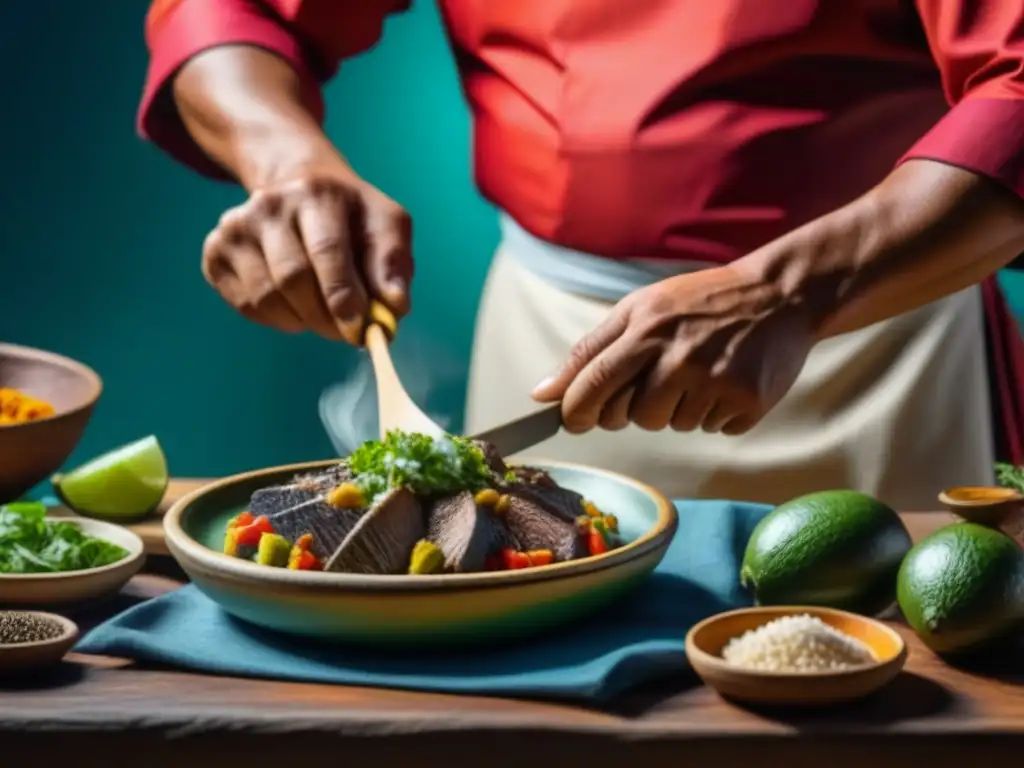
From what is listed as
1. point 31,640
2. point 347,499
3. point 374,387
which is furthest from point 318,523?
point 374,387

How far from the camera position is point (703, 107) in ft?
6.02

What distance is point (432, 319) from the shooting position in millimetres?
3252

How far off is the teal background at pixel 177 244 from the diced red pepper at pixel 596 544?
201cm

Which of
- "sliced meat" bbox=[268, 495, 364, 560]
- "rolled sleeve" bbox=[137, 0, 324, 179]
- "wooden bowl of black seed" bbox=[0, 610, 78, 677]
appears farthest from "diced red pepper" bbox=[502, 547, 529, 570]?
"rolled sleeve" bbox=[137, 0, 324, 179]

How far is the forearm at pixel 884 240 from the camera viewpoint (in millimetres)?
1562

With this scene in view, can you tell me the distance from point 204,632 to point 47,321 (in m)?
2.24

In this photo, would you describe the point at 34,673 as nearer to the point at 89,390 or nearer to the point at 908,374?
the point at 89,390

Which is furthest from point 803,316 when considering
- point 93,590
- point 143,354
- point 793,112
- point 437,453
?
point 143,354

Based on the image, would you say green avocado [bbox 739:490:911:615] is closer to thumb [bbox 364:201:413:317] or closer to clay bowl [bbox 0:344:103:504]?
thumb [bbox 364:201:413:317]

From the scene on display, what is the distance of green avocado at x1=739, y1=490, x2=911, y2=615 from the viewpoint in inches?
48.1

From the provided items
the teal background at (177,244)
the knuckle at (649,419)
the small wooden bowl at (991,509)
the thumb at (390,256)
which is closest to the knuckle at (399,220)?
the thumb at (390,256)

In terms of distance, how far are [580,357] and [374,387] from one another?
0.62 m

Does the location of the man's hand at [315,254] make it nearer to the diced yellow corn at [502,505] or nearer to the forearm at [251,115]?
the forearm at [251,115]

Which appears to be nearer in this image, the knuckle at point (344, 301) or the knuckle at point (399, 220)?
the knuckle at point (344, 301)
